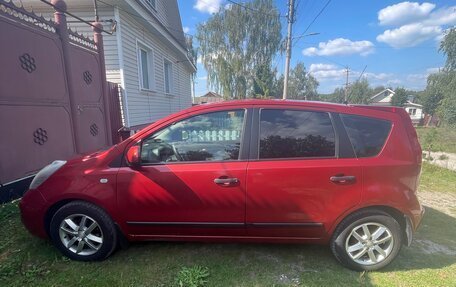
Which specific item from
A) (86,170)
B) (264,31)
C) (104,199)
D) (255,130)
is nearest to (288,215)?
(255,130)

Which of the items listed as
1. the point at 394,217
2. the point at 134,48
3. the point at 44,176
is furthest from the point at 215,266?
the point at 134,48

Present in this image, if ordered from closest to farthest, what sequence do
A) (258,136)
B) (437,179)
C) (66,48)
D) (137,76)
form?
1. (258,136)
2. (66,48)
3. (437,179)
4. (137,76)

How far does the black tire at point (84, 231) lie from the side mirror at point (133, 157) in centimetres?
59

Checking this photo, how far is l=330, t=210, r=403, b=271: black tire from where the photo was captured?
8.07 ft

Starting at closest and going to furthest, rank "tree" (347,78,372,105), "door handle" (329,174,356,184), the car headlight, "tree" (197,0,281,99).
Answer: "door handle" (329,174,356,184), the car headlight, "tree" (197,0,281,99), "tree" (347,78,372,105)

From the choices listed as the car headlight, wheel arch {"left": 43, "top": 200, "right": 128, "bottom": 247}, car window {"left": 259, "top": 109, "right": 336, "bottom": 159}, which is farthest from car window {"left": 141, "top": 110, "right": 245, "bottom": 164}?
the car headlight

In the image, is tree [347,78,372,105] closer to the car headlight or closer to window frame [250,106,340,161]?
window frame [250,106,340,161]

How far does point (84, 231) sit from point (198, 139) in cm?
146

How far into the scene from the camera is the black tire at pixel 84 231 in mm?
2545

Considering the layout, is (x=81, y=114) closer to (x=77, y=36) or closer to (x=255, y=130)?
(x=77, y=36)

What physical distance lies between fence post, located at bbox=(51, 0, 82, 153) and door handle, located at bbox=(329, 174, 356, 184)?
16.5 ft

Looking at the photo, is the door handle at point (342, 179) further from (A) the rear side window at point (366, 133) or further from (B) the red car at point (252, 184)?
(A) the rear side window at point (366, 133)

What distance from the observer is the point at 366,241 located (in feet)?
8.20

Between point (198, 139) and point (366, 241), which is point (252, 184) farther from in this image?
point (366, 241)
